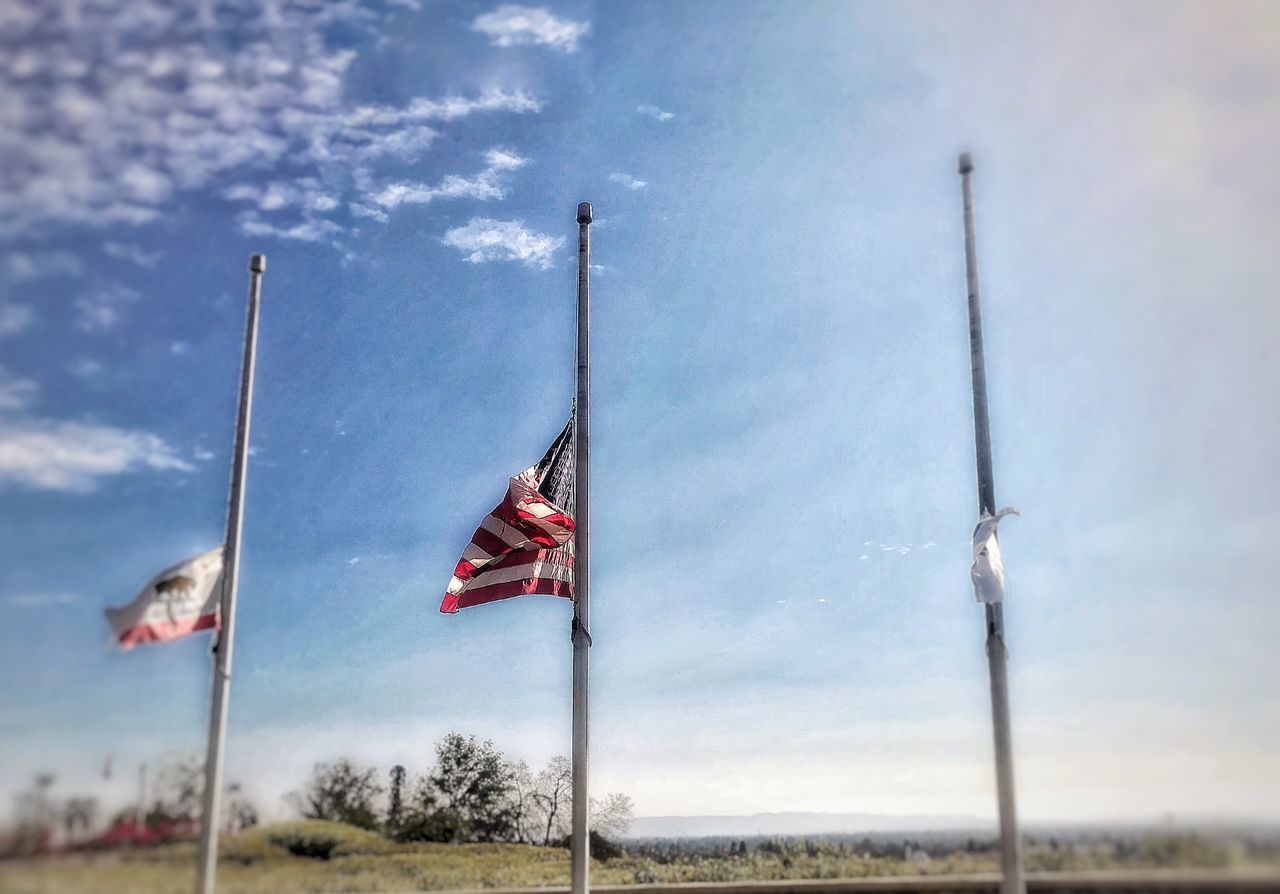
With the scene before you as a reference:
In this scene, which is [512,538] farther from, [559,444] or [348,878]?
[348,878]

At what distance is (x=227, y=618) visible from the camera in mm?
13242

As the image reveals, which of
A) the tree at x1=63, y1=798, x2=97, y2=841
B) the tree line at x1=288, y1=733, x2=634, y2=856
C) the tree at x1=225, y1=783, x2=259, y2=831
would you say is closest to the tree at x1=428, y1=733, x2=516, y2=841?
the tree line at x1=288, y1=733, x2=634, y2=856

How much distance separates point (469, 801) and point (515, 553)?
6529 millimetres

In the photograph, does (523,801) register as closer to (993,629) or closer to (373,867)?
(373,867)

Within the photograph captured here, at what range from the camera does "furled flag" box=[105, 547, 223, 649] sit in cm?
1277

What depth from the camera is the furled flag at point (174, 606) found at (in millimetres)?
12773

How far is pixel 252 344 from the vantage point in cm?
1408

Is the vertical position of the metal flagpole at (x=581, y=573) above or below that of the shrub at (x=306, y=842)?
above

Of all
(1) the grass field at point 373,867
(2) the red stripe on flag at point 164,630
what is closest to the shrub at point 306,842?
(1) the grass field at point 373,867

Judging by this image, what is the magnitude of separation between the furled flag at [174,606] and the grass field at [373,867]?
2.44 m

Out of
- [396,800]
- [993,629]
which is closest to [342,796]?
[396,800]

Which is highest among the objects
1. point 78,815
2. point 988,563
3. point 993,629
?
point 988,563

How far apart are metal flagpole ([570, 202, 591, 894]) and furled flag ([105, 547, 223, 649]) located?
3976 millimetres

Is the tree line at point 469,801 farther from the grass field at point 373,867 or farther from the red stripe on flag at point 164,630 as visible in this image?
the red stripe on flag at point 164,630
